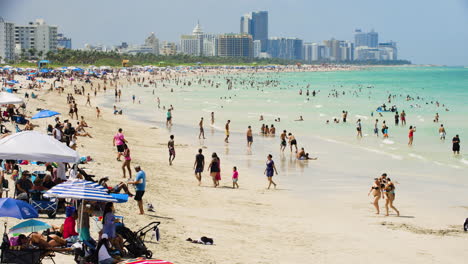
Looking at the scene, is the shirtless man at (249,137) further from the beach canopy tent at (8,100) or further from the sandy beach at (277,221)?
the beach canopy tent at (8,100)

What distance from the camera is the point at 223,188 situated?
17.9 m

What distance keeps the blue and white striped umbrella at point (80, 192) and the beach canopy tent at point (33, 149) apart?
3.26 feet

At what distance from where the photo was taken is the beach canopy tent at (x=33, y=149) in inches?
399

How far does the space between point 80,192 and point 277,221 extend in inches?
233

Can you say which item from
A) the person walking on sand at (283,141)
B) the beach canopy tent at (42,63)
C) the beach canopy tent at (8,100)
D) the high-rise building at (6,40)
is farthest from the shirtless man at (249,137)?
the high-rise building at (6,40)

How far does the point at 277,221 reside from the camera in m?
14.0

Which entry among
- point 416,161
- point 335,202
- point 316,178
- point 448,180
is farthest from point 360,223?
point 416,161

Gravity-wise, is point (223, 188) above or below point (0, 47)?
below

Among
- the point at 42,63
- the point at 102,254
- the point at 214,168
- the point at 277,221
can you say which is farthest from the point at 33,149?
the point at 42,63

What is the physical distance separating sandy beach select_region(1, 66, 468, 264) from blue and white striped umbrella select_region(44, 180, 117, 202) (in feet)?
3.14

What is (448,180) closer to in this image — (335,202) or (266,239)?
(335,202)

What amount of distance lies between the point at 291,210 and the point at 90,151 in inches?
347

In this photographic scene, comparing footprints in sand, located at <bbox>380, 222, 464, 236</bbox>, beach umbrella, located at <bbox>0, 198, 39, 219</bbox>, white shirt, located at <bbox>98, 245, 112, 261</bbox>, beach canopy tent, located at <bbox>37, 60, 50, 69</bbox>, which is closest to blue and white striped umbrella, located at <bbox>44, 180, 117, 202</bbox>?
beach umbrella, located at <bbox>0, 198, 39, 219</bbox>

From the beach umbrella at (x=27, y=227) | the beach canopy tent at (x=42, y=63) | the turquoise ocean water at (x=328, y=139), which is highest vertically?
the beach canopy tent at (x=42, y=63)
